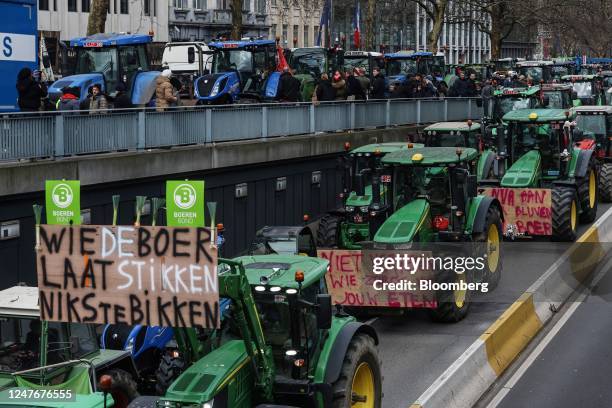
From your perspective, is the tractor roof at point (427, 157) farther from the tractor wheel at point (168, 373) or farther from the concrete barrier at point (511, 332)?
the tractor wheel at point (168, 373)

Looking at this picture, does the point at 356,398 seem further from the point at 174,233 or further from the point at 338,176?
the point at 338,176

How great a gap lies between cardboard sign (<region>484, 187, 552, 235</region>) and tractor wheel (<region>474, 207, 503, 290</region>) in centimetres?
341

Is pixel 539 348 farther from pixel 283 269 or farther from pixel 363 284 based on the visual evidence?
pixel 283 269

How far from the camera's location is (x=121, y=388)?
11375 mm

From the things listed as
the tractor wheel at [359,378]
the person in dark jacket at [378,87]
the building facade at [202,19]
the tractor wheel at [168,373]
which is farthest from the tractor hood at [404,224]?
the building facade at [202,19]

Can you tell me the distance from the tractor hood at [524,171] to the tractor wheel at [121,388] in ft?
43.1

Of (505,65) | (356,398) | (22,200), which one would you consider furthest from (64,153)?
(505,65)

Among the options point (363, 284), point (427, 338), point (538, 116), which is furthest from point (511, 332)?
point (538, 116)

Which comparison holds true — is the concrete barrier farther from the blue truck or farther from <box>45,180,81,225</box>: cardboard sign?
the blue truck

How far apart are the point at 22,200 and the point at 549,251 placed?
1169 cm

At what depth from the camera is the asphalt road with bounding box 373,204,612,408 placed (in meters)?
14.3

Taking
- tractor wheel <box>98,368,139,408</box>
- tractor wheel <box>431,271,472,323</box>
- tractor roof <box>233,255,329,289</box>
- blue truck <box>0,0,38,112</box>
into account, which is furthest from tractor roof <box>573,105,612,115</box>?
tractor wheel <box>98,368,139,408</box>

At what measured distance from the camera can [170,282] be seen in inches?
348

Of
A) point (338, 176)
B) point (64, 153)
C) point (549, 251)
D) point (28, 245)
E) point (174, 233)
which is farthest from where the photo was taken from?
point (338, 176)
